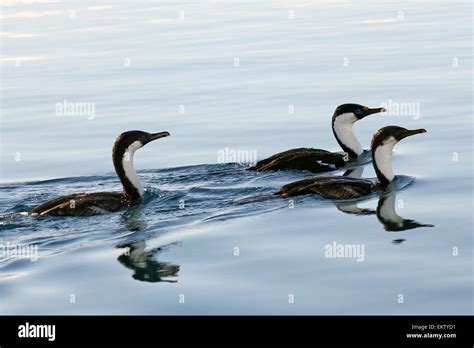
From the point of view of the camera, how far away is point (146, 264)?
13.7 meters

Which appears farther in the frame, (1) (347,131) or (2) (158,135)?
(1) (347,131)

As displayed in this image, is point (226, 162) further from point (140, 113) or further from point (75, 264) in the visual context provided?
point (75, 264)

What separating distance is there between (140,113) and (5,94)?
5.04 metres

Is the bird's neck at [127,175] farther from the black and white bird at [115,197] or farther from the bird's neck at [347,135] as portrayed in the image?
the bird's neck at [347,135]

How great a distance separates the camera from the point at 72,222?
15867 millimetres

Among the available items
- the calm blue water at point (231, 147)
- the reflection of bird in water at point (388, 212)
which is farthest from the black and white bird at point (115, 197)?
the reflection of bird in water at point (388, 212)

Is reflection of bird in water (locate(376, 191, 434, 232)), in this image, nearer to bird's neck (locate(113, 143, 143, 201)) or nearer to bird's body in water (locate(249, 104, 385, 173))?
bird's body in water (locate(249, 104, 385, 173))

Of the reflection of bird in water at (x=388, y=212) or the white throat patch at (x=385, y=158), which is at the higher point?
the white throat patch at (x=385, y=158)

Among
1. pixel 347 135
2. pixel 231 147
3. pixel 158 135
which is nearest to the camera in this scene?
pixel 158 135

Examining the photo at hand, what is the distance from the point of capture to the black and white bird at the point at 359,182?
54.0ft

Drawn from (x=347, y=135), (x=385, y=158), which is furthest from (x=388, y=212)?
(x=347, y=135)

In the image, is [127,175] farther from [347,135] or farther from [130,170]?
[347,135]

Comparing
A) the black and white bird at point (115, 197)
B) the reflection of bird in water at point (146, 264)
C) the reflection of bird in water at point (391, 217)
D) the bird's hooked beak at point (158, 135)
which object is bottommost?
the reflection of bird in water at point (146, 264)

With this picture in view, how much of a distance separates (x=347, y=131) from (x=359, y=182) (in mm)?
3436
